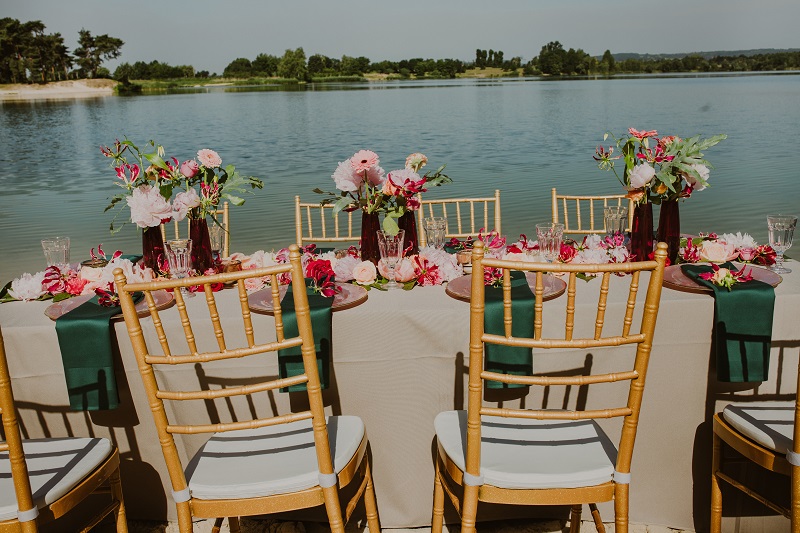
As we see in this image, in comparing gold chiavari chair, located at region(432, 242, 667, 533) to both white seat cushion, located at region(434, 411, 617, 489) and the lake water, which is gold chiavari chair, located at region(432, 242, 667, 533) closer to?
white seat cushion, located at region(434, 411, 617, 489)

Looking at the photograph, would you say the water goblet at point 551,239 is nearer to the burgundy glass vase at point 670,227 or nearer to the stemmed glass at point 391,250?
the burgundy glass vase at point 670,227

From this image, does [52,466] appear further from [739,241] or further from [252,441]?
[739,241]

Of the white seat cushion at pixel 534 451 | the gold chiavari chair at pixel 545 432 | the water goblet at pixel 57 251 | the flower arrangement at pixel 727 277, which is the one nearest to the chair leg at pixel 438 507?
the gold chiavari chair at pixel 545 432

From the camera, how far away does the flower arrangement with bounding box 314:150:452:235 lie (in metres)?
2.29

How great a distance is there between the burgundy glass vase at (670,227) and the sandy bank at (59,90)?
150 ft

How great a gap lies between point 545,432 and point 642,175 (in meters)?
1.01

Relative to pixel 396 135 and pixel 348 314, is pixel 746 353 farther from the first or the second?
pixel 396 135

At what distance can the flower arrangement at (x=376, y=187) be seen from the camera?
7.52 ft

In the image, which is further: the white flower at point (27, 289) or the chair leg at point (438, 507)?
the white flower at point (27, 289)

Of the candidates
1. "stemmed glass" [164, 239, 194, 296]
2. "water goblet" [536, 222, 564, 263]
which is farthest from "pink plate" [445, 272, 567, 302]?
"stemmed glass" [164, 239, 194, 296]

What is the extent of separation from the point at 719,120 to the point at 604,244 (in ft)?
54.1

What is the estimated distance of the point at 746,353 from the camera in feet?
6.29

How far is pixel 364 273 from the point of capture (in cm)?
222

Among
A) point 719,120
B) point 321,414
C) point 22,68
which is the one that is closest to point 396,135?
point 719,120
